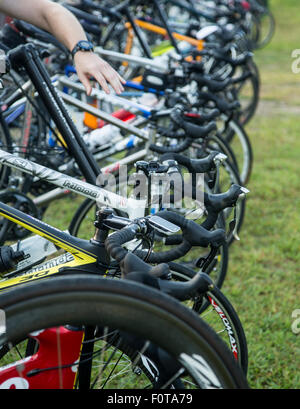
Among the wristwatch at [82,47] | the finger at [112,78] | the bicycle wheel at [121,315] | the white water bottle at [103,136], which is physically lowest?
the bicycle wheel at [121,315]

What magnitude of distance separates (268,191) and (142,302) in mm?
3890

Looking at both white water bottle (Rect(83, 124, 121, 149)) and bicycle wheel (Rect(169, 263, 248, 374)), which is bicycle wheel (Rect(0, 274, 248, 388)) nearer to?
bicycle wheel (Rect(169, 263, 248, 374))

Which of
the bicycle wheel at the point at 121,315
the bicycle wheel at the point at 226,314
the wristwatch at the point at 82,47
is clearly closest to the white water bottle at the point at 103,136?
the wristwatch at the point at 82,47

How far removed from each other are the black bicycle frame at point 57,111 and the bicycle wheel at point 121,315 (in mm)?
1318

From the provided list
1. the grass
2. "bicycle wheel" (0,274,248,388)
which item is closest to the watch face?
"bicycle wheel" (0,274,248,388)

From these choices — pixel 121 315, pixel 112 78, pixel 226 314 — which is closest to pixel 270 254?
pixel 226 314

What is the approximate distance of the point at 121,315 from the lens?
1018 mm

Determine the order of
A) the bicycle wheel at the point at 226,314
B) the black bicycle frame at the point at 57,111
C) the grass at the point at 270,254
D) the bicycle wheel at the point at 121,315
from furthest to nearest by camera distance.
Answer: the grass at the point at 270,254, the black bicycle frame at the point at 57,111, the bicycle wheel at the point at 226,314, the bicycle wheel at the point at 121,315

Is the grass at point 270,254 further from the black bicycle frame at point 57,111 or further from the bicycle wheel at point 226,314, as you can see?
the black bicycle frame at point 57,111

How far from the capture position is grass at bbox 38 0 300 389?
255 centimetres

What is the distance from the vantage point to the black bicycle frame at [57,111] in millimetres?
2289

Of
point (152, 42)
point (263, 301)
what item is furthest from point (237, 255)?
point (152, 42)

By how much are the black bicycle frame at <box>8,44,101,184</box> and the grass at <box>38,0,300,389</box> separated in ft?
4.44

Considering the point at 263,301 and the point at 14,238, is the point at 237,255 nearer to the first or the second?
the point at 263,301
